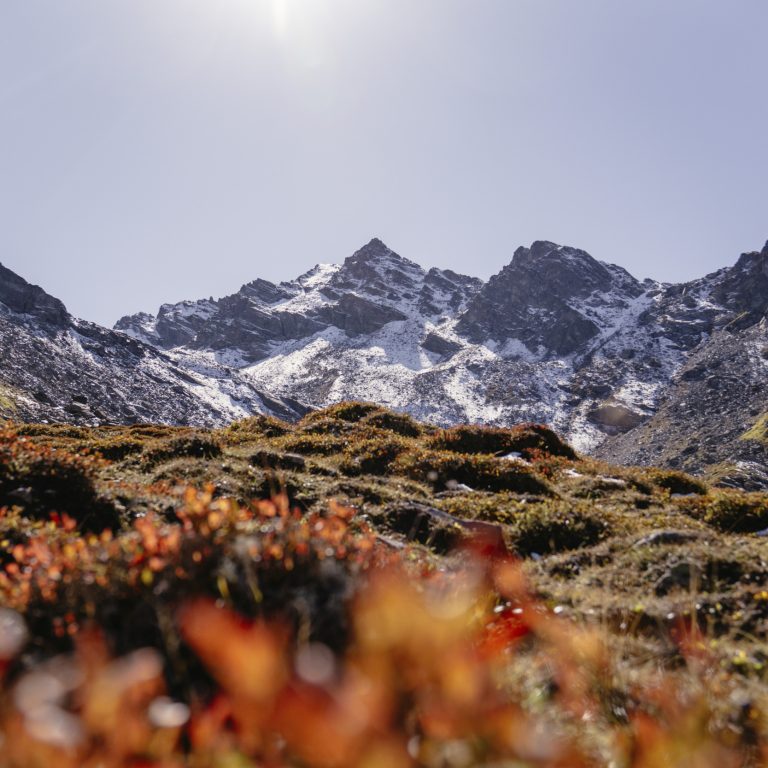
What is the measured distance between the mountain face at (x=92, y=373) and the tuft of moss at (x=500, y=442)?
58967 millimetres

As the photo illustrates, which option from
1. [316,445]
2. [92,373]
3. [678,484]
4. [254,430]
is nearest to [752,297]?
[92,373]

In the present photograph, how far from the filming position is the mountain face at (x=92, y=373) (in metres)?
91.0

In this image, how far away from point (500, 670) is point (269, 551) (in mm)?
1859

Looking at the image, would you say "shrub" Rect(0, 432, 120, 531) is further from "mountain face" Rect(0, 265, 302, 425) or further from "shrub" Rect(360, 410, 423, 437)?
"mountain face" Rect(0, 265, 302, 425)

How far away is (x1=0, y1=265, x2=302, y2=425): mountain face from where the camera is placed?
9100 cm

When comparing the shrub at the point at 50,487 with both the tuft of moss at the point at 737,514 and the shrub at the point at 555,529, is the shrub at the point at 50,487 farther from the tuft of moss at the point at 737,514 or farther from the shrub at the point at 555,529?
the tuft of moss at the point at 737,514

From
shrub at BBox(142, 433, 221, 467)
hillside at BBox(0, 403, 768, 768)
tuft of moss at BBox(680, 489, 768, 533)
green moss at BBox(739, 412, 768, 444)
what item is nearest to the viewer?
hillside at BBox(0, 403, 768, 768)

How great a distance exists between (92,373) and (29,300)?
33178mm

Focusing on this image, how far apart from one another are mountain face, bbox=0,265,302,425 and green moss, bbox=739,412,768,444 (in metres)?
104

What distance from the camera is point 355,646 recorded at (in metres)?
3.34

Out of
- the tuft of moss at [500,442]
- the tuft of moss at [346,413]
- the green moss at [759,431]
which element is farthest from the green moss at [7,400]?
the green moss at [759,431]

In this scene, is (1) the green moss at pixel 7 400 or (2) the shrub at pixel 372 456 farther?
(1) the green moss at pixel 7 400

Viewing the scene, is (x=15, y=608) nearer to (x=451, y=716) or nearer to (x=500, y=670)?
(x=451, y=716)

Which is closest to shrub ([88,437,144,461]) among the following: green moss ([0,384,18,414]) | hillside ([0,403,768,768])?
hillside ([0,403,768,768])
